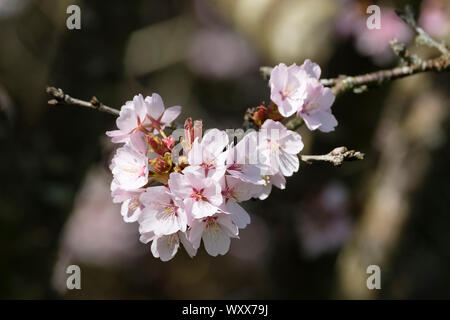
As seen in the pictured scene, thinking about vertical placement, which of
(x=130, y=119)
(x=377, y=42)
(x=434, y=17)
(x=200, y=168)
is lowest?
(x=200, y=168)

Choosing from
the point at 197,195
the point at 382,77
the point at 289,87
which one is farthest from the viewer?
the point at 382,77

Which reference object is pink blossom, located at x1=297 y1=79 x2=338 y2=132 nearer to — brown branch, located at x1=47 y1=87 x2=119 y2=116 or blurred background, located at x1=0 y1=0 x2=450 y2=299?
brown branch, located at x1=47 y1=87 x2=119 y2=116

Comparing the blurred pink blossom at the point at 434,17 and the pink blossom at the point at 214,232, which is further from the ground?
the blurred pink blossom at the point at 434,17

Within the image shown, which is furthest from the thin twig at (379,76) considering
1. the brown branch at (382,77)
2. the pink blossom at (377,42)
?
the pink blossom at (377,42)

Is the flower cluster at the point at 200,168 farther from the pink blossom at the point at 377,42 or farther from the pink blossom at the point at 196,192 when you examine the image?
the pink blossom at the point at 377,42

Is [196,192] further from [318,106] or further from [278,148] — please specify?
[318,106]

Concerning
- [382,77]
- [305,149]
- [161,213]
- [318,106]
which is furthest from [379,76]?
[305,149]
